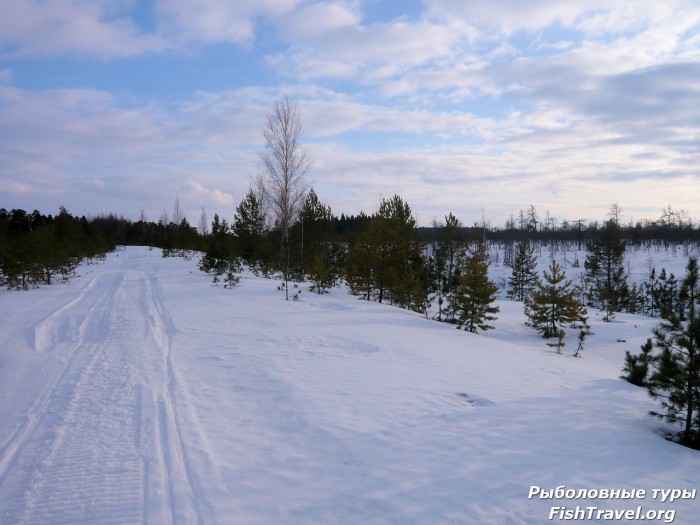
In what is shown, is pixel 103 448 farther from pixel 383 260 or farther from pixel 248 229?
pixel 248 229

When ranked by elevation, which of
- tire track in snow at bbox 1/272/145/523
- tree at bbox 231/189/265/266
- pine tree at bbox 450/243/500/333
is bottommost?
tire track in snow at bbox 1/272/145/523

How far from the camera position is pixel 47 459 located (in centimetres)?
478

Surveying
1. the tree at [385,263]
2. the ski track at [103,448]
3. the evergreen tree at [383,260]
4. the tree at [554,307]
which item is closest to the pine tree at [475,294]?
the tree at [385,263]

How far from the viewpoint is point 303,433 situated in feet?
18.9

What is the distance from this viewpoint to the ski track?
3.91m

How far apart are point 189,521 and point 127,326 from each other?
10.1 m

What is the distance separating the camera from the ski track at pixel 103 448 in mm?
3914

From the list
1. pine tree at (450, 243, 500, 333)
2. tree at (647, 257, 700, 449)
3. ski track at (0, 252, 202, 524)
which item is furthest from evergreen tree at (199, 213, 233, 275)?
tree at (647, 257, 700, 449)

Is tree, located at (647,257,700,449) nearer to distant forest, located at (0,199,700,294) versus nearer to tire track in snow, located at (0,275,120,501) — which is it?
tire track in snow, located at (0,275,120,501)

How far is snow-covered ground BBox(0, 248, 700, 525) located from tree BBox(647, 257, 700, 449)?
530 mm

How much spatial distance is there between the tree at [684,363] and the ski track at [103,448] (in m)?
7.02

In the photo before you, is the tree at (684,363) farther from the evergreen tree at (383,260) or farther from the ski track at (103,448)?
the evergreen tree at (383,260)

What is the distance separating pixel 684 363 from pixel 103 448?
8.66 meters

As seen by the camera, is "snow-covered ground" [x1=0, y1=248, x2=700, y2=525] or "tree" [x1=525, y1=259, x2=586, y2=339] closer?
"snow-covered ground" [x1=0, y1=248, x2=700, y2=525]
